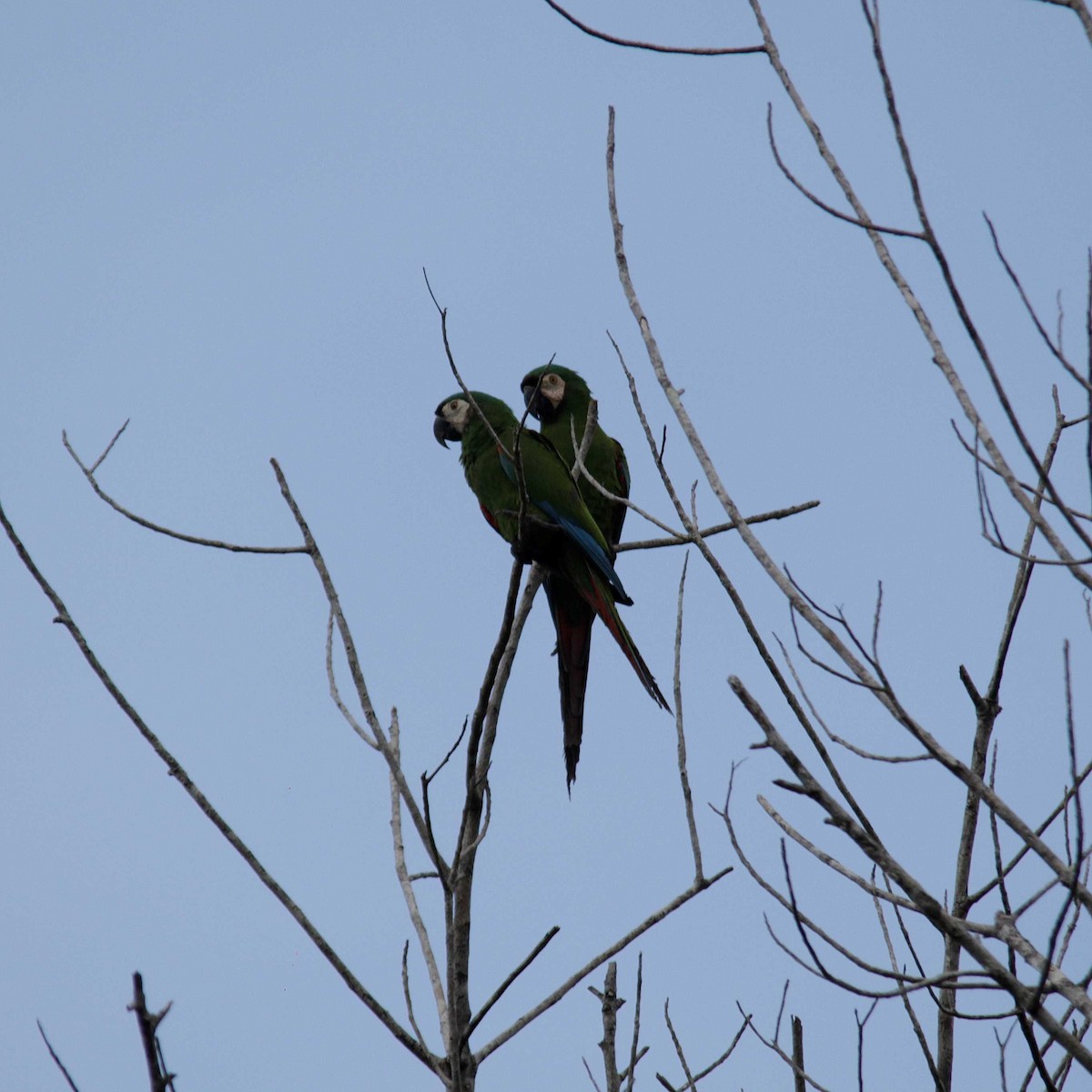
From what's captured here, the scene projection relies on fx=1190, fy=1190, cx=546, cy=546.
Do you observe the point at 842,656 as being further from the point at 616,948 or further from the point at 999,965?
the point at 616,948

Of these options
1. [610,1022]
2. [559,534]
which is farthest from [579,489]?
[610,1022]

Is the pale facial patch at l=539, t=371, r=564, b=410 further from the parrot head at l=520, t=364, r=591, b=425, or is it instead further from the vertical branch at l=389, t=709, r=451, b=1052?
the vertical branch at l=389, t=709, r=451, b=1052

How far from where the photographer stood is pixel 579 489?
4.85 m

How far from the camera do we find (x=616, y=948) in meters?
2.28

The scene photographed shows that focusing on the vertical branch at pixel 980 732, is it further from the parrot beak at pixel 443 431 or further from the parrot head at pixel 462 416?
the parrot beak at pixel 443 431

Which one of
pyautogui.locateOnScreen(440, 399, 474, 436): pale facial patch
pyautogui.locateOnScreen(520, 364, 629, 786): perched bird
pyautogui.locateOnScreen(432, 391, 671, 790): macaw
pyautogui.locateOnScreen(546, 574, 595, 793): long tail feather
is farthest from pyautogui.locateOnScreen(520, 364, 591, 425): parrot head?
pyautogui.locateOnScreen(546, 574, 595, 793): long tail feather

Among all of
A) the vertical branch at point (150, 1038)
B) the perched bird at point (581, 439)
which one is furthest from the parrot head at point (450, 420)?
the vertical branch at point (150, 1038)

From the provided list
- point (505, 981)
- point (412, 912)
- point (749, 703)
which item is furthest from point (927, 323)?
point (412, 912)

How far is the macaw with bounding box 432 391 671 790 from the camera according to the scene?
4.50 m

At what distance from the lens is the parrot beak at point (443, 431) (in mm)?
6105

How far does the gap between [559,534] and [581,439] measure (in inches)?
44.5

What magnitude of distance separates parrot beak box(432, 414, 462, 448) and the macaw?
1.65 feet

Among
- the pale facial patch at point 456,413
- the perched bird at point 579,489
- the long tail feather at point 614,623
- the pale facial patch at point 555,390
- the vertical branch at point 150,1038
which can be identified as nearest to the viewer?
the vertical branch at point 150,1038

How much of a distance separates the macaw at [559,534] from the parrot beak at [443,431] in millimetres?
503
